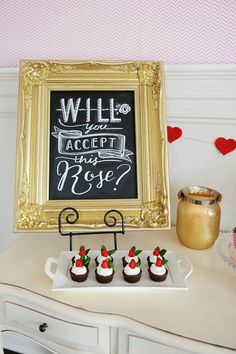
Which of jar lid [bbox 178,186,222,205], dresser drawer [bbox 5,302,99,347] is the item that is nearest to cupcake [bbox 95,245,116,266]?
dresser drawer [bbox 5,302,99,347]

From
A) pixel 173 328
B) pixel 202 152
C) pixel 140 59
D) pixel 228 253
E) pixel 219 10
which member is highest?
A: pixel 219 10

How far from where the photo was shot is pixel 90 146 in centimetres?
117

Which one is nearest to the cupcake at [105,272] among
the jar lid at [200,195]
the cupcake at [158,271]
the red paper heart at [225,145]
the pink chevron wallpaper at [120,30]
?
the cupcake at [158,271]

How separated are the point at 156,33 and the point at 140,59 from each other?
11cm

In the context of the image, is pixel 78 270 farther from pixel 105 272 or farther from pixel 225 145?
pixel 225 145

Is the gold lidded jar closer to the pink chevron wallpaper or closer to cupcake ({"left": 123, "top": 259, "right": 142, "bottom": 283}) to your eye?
cupcake ({"left": 123, "top": 259, "right": 142, "bottom": 283})

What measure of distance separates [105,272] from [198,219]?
36cm

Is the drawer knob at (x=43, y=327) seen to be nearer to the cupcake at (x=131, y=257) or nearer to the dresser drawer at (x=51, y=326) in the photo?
the dresser drawer at (x=51, y=326)

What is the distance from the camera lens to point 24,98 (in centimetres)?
117

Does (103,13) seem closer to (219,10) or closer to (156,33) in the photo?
(156,33)

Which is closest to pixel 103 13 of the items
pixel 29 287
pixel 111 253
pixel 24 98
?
pixel 24 98

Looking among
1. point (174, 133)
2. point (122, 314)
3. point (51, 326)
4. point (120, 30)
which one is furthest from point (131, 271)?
point (120, 30)

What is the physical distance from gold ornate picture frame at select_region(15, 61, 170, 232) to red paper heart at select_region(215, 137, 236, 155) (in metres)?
0.26

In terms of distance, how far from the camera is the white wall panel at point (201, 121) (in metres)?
1.25
